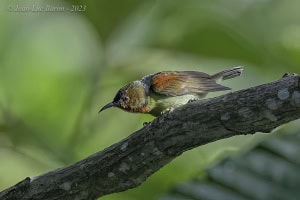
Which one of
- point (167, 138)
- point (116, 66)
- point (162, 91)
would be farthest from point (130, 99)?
point (167, 138)

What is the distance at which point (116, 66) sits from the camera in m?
4.60

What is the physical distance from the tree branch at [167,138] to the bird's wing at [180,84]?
0.89m

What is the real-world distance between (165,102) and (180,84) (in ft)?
0.41

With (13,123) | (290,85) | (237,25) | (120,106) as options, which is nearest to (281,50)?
(237,25)

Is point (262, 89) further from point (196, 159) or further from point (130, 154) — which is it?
point (196, 159)

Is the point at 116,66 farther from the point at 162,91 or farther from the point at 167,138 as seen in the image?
the point at 167,138

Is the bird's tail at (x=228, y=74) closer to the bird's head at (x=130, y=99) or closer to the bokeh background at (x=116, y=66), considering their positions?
the bokeh background at (x=116, y=66)

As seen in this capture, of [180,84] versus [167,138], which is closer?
[167,138]

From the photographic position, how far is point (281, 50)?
467 centimetres

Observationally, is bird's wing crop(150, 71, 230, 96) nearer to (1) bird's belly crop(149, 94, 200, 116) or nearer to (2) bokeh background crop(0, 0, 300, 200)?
(1) bird's belly crop(149, 94, 200, 116)

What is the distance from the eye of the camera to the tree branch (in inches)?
116

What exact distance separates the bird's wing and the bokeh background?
13.0 inches

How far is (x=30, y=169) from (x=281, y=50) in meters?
1.52

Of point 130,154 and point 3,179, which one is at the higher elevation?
point 3,179
